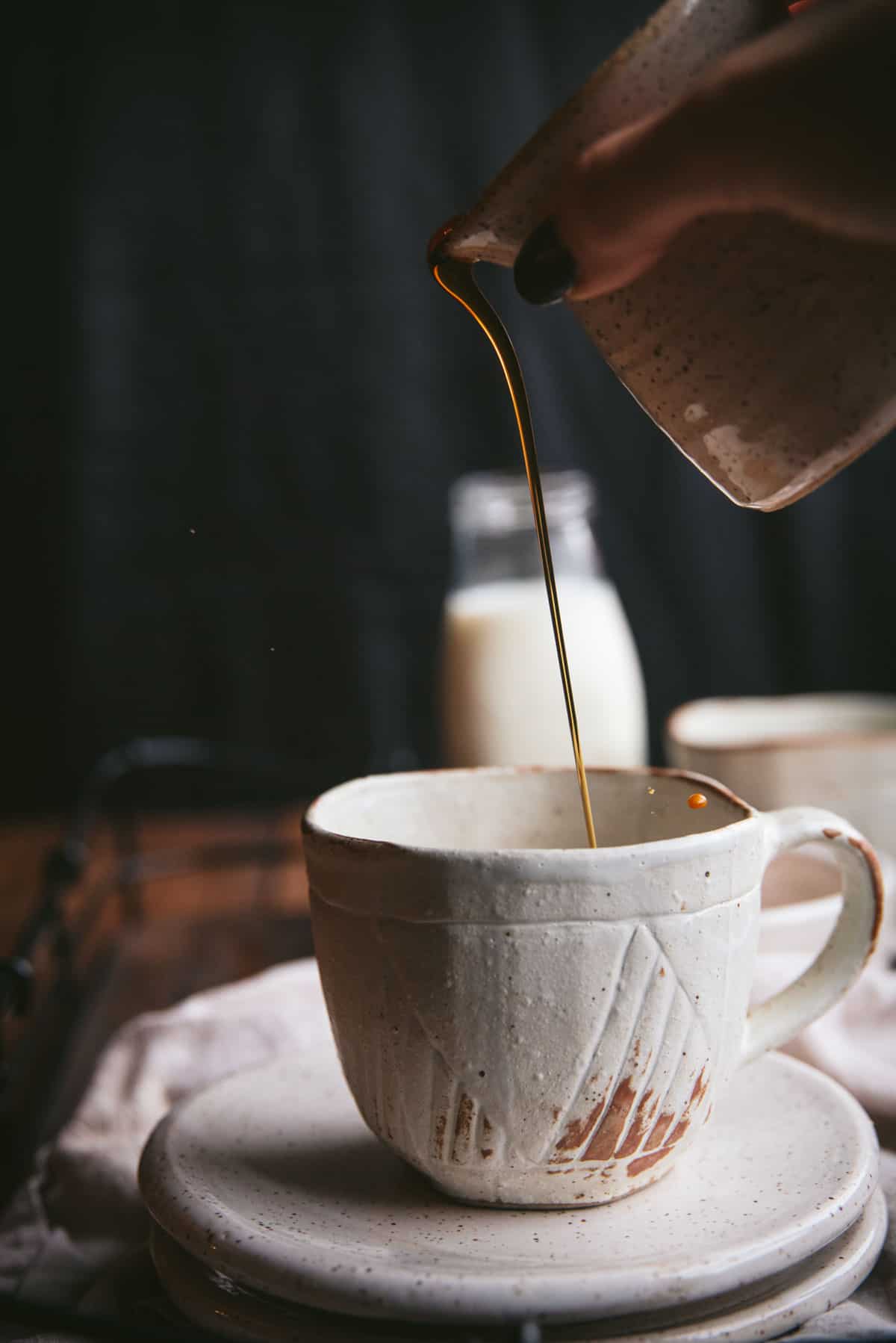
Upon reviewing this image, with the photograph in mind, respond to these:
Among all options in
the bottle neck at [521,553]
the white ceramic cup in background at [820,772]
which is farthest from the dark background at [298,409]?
the white ceramic cup in background at [820,772]

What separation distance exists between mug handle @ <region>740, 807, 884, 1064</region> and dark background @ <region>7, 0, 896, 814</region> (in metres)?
1.18

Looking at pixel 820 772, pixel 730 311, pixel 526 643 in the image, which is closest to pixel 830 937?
pixel 730 311

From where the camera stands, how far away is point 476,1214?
414 millimetres

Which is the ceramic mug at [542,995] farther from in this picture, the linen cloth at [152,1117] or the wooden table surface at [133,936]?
the wooden table surface at [133,936]

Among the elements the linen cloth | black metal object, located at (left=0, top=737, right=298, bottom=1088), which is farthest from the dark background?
the linen cloth

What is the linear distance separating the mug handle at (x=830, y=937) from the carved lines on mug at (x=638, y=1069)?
0.14ft

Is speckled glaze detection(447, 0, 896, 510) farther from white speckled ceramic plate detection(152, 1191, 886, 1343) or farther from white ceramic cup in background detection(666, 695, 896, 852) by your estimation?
white ceramic cup in background detection(666, 695, 896, 852)

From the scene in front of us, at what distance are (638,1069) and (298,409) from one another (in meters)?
1.39

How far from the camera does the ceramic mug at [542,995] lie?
388mm

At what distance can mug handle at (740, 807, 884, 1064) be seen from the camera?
0.44 m

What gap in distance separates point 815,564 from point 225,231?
826 mm

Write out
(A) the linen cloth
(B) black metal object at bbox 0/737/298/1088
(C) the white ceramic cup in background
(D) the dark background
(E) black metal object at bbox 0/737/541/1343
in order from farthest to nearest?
(D) the dark background
(C) the white ceramic cup in background
(B) black metal object at bbox 0/737/298/1088
(A) the linen cloth
(E) black metal object at bbox 0/737/541/1343

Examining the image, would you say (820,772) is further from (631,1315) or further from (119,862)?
(119,862)

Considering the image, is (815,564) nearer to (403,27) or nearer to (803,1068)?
(403,27)
